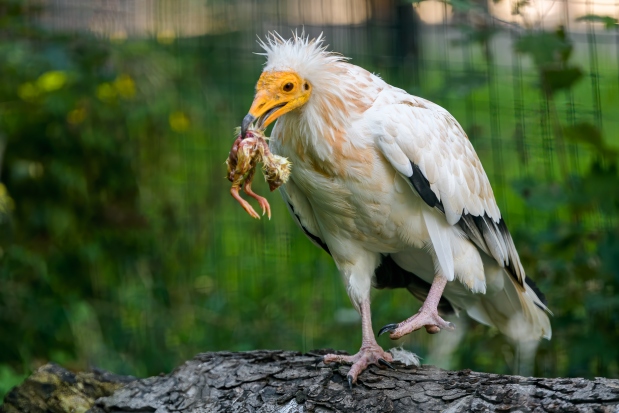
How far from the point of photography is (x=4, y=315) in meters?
5.66

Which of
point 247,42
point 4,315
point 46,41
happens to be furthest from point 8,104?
point 247,42

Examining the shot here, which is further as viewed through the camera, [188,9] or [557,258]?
[188,9]

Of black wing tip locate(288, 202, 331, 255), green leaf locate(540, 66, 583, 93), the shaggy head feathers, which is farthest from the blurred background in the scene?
black wing tip locate(288, 202, 331, 255)

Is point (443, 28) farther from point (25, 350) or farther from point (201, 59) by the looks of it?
point (25, 350)

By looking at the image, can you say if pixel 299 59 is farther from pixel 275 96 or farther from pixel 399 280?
pixel 399 280

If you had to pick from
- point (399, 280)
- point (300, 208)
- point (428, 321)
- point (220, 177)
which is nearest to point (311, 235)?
point (300, 208)

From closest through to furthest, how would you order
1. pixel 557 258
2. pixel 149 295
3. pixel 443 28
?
1. pixel 557 258
2. pixel 149 295
3. pixel 443 28

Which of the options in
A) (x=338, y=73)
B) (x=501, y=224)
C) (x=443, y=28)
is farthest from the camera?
(x=443, y=28)

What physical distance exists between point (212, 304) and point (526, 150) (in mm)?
2855

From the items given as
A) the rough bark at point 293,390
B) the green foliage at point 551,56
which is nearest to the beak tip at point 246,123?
the rough bark at point 293,390

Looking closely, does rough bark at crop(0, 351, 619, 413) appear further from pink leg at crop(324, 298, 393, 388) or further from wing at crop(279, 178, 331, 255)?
wing at crop(279, 178, 331, 255)

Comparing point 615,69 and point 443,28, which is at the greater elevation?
point 443,28

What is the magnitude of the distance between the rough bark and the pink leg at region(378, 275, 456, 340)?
0.61ft

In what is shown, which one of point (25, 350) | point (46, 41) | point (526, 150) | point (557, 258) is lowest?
point (25, 350)
